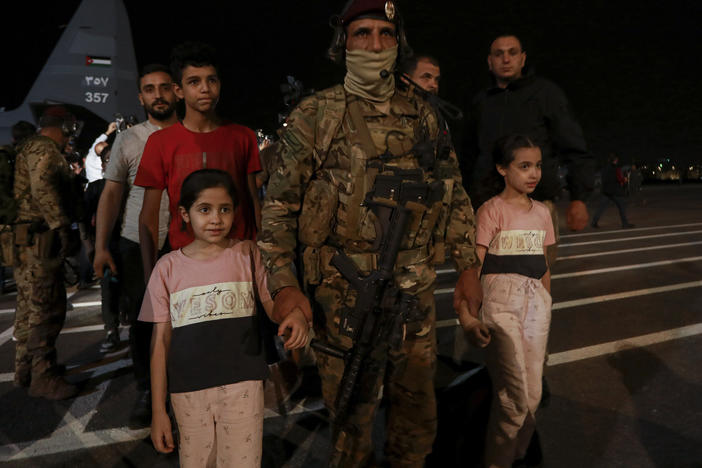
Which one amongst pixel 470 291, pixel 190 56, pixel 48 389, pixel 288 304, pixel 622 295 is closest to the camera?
pixel 288 304

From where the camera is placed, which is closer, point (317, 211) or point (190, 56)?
point (317, 211)

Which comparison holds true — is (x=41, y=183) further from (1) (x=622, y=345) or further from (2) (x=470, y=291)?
(1) (x=622, y=345)

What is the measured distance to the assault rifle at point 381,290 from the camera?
78.5 inches

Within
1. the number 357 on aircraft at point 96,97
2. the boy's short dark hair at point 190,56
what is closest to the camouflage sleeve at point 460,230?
the boy's short dark hair at point 190,56

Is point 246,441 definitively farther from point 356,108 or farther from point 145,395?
point 145,395

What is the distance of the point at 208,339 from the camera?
212 cm

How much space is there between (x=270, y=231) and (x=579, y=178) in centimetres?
249

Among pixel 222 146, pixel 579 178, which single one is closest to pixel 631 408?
pixel 579 178

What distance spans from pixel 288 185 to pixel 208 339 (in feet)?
2.46

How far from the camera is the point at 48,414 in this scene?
3707 mm

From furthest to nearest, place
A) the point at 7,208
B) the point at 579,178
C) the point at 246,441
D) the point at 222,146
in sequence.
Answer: the point at 7,208, the point at 579,178, the point at 222,146, the point at 246,441

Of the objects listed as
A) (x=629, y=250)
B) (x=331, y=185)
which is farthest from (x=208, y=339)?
(x=629, y=250)

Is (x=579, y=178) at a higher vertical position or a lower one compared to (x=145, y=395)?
higher

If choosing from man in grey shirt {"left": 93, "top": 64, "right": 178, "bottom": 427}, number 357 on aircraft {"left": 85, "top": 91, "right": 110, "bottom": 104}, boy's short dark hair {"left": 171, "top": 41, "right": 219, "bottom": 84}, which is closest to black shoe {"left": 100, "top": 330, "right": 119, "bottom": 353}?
man in grey shirt {"left": 93, "top": 64, "right": 178, "bottom": 427}
